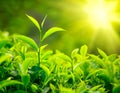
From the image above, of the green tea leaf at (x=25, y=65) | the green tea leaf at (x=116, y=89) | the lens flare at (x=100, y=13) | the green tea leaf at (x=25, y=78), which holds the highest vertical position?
the lens flare at (x=100, y=13)

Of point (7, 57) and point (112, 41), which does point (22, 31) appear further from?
point (7, 57)

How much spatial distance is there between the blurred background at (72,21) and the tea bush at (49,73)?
4.49 meters

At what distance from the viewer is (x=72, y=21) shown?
24.0 ft

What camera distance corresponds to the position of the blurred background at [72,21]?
662cm

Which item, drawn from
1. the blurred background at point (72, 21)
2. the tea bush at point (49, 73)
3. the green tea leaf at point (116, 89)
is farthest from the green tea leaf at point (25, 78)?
the blurred background at point (72, 21)

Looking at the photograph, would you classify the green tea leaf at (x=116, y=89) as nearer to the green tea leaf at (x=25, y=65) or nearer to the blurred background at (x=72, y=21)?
the green tea leaf at (x=25, y=65)

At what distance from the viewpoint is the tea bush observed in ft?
5.62

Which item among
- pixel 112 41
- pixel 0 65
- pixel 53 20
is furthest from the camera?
pixel 53 20

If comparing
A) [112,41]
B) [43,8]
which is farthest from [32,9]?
[112,41]

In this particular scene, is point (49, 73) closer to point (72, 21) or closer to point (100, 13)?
point (100, 13)

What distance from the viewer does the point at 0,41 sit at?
1870 mm

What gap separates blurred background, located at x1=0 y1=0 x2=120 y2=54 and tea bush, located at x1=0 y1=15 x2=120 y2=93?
4.49 m

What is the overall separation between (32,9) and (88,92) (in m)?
6.36

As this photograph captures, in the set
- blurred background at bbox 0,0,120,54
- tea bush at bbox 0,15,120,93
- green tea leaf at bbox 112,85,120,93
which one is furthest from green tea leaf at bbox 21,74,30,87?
blurred background at bbox 0,0,120,54
